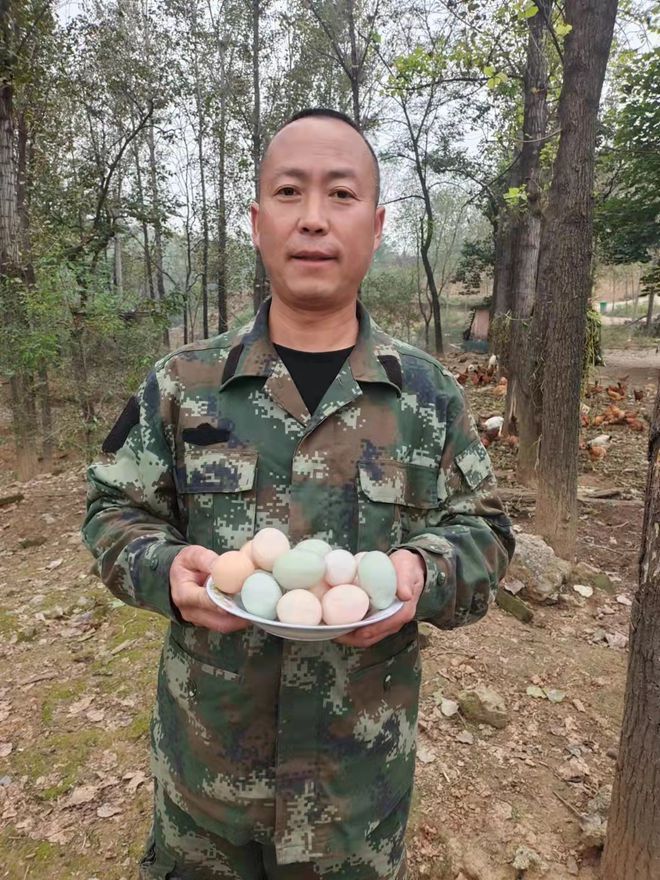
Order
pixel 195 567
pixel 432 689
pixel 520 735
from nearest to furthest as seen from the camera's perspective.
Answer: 1. pixel 195 567
2. pixel 520 735
3. pixel 432 689

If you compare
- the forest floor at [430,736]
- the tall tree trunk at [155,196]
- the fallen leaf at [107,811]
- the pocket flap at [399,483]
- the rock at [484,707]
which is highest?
the tall tree trunk at [155,196]

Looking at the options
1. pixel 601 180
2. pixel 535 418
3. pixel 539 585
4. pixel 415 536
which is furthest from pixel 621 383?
pixel 601 180

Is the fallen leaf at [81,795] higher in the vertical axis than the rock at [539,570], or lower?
lower

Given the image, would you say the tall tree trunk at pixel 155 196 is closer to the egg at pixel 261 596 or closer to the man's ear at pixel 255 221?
the man's ear at pixel 255 221

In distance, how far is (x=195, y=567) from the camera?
1.19 meters

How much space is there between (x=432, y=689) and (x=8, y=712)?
2370 mm

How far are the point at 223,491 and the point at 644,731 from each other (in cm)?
159

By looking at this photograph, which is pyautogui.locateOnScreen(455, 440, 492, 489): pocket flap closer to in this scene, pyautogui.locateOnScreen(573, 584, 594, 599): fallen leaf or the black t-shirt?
the black t-shirt

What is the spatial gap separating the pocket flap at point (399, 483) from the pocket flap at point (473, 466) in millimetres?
74

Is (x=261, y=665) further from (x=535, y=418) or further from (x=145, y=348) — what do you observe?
(x=145, y=348)

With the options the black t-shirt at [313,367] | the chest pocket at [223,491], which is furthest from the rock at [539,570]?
the chest pocket at [223,491]

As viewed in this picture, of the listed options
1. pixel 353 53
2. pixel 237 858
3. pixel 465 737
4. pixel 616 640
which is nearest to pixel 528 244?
pixel 353 53

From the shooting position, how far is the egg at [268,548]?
1143 millimetres

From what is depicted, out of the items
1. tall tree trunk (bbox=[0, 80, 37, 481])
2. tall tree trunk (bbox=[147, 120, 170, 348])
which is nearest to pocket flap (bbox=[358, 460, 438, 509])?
tall tree trunk (bbox=[0, 80, 37, 481])
